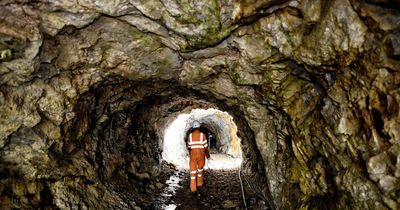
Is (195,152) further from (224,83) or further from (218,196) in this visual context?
(224,83)

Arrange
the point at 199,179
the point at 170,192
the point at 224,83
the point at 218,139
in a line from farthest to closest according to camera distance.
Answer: the point at 218,139 < the point at 199,179 < the point at 170,192 < the point at 224,83

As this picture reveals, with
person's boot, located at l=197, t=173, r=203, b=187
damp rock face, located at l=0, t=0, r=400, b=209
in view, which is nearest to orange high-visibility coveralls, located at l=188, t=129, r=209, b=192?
person's boot, located at l=197, t=173, r=203, b=187

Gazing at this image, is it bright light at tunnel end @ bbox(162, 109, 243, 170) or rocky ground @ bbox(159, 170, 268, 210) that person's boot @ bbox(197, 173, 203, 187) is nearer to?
rocky ground @ bbox(159, 170, 268, 210)

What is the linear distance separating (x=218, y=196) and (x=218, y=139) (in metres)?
12.6

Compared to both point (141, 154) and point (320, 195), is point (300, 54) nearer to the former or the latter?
point (320, 195)

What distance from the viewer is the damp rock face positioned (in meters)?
4.28

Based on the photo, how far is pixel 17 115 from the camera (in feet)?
18.6

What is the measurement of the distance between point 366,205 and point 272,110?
8.94ft

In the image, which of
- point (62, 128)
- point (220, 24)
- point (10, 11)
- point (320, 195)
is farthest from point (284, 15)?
point (62, 128)

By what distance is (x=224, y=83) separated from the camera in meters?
7.30

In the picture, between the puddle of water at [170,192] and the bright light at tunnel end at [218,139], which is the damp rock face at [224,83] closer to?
the puddle of water at [170,192]

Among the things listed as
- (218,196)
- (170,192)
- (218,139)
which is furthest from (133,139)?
(218,139)

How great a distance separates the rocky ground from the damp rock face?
122 cm

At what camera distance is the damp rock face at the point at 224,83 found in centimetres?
428
